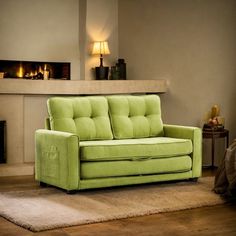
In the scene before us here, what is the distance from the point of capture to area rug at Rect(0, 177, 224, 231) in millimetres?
4535

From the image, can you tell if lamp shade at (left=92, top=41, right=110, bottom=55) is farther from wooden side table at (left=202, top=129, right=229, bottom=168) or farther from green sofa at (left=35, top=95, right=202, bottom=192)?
wooden side table at (left=202, top=129, right=229, bottom=168)

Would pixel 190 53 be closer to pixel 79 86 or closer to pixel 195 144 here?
pixel 79 86

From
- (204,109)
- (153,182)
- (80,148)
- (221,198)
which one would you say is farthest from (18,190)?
(204,109)

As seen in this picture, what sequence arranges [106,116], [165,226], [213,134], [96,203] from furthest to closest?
[213,134]
[106,116]
[96,203]
[165,226]

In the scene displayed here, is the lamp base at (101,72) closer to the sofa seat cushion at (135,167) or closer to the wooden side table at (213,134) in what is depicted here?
the wooden side table at (213,134)

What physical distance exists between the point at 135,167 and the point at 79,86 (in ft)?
5.68

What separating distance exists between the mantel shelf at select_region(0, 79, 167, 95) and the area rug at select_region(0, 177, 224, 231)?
152cm

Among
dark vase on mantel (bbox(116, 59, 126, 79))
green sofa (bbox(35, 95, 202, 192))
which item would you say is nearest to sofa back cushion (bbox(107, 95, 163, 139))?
green sofa (bbox(35, 95, 202, 192))

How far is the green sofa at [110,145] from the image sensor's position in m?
5.52

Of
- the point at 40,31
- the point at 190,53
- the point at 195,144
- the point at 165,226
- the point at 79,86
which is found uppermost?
the point at 40,31

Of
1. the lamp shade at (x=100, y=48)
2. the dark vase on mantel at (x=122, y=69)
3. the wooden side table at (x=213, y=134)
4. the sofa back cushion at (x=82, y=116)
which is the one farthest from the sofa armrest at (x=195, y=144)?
the lamp shade at (x=100, y=48)

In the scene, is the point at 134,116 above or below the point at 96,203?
above

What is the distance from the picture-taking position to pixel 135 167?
18.9 feet

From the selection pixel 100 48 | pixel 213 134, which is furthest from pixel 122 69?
pixel 213 134
